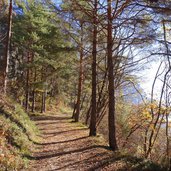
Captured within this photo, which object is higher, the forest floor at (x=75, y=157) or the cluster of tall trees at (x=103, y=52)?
the cluster of tall trees at (x=103, y=52)

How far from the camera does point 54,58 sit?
910 inches

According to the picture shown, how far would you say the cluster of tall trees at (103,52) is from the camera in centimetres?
1056

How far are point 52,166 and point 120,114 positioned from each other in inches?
690

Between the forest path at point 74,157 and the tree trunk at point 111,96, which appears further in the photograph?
the tree trunk at point 111,96

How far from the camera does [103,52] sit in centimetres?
1880

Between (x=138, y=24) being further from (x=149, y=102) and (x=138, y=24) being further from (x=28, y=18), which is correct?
(x=28, y=18)

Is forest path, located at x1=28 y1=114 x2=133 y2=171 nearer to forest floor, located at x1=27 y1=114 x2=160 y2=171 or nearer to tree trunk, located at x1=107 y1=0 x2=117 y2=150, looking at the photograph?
forest floor, located at x1=27 y1=114 x2=160 y2=171

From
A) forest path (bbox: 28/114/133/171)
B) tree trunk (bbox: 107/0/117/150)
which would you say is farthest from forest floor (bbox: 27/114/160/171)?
tree trunk (bbox: 107/0/117/150)

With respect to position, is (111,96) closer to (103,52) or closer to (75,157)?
(75,157)

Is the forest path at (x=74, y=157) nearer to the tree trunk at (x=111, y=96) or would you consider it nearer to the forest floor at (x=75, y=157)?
the forest floor at (x=75, y=157)

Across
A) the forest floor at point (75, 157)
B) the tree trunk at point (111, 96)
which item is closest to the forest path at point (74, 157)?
the forest floor at point (75, 157)

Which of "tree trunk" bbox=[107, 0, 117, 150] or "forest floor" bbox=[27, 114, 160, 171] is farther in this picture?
"tree trunk" bbox=[107, 0, 117, 150]

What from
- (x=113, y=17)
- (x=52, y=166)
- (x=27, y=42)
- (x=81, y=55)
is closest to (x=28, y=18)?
(x=27, y=42)

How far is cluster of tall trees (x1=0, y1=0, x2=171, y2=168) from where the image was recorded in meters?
10.6
